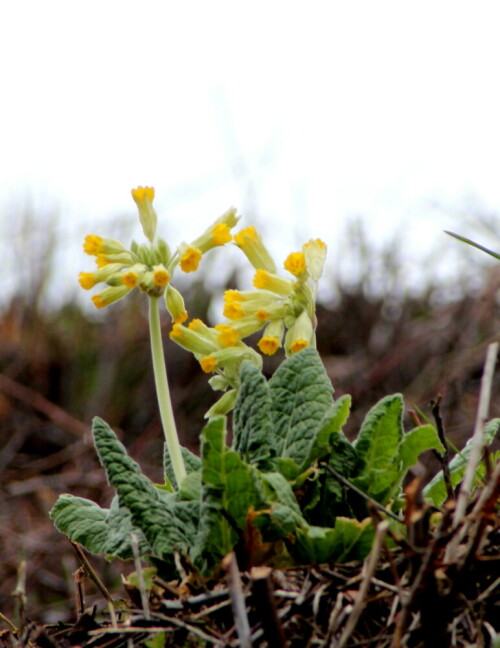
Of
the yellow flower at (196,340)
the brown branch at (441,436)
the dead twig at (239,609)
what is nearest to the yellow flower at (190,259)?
the yellow flower at (196,340)

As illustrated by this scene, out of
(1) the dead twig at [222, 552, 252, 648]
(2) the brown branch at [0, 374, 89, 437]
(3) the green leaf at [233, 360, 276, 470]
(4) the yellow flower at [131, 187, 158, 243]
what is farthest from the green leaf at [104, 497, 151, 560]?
(2) the brown branch at [0, 374, 89, 437]

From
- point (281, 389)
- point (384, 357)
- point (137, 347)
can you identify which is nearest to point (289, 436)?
point (281, 389)

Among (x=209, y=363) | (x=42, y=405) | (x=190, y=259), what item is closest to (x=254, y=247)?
(x=190, y=259)

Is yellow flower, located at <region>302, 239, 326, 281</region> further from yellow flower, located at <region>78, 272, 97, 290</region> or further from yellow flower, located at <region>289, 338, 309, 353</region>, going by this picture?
yellow flower, located at <region>78, 272, 97, 290</region>

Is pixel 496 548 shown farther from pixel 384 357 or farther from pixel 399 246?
pixel 399 246

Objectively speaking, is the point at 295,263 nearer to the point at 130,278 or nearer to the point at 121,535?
the point at 130,278

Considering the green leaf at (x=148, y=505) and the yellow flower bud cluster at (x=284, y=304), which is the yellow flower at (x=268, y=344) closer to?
the yellow flower bud cluster at (x=284, y=304)
